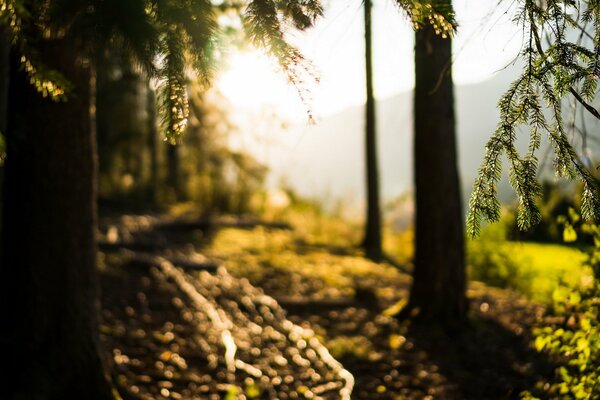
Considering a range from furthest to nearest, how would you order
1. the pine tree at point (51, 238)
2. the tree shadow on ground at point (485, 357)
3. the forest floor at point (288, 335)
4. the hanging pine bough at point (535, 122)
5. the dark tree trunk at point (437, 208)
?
the dark tree trunk at point (437, 208), the forest floor at point (288, 335), the tree shadow on ground at point (485, 357), the pine tree at point (51, 238), the hanging pine bough at point (535, 122)

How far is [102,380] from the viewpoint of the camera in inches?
157

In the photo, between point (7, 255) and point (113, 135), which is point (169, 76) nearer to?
point (7, 255)

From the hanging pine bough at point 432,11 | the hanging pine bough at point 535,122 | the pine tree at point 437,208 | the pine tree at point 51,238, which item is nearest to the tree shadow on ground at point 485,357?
the pine tree at point 437,208

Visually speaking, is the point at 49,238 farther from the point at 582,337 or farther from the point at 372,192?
the point at 372,192

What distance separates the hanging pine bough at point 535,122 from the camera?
2.11 m

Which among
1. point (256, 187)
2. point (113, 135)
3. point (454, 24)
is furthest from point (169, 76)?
point (113, 135)

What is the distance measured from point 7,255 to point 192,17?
230cm

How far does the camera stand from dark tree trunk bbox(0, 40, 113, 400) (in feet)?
12.3

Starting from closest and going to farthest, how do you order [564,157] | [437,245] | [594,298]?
1. [564,157]
2. [594,298]
3. [437,245]

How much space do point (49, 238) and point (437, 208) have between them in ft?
11.3

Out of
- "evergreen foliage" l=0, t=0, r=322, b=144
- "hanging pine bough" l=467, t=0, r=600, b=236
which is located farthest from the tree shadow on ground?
"evergreen foliage" l=0, t=0, r=322, b=144

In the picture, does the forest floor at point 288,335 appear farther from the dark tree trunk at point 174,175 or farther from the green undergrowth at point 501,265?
the dark tree trunk at point 174,175

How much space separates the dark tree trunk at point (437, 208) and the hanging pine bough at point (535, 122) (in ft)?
11.3

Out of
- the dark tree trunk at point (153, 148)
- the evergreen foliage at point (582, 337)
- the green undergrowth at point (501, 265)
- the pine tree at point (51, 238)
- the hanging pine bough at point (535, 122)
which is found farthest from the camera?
the dark tree trunk at point (153, 148)
